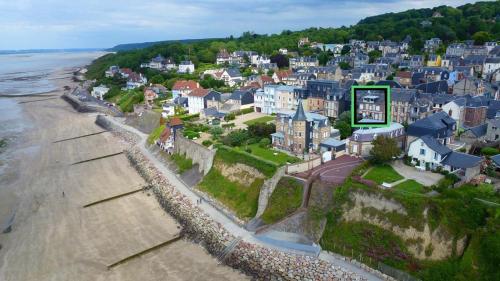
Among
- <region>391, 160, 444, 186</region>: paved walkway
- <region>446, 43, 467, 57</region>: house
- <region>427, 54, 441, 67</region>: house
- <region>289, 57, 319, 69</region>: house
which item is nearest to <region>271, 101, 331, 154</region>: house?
<region>391, 160, 444, 186</region>: paved walkway

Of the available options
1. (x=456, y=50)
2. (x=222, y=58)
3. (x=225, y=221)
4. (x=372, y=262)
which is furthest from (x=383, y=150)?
(x=222, y=58)

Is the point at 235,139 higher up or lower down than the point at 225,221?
higher up

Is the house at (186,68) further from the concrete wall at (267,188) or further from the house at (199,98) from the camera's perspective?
the concrete wall at (267,188)

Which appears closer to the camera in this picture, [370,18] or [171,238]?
[171,238]

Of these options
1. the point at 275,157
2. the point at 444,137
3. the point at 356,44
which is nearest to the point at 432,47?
the point at 356,44

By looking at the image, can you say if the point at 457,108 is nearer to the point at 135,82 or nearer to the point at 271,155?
the point at 271,155

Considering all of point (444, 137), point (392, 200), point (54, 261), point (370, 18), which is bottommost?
point (54, 261)

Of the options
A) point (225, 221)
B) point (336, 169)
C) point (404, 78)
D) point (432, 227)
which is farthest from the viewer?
point (404, 78)

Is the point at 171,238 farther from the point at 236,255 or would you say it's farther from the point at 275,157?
the point at 275,157
